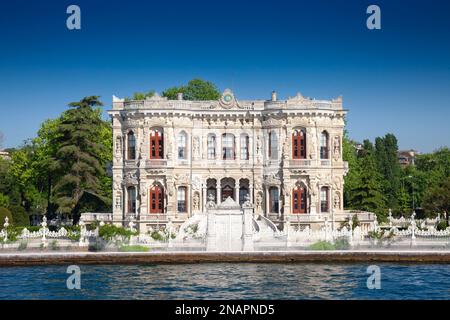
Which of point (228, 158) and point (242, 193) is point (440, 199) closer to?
point (242, 193)

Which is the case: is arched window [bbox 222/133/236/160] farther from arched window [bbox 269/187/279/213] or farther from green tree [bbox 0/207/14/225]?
green tree [bbox 0/207/14/225]

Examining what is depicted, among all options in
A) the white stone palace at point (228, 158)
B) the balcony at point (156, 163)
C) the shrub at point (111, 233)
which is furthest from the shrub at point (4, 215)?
the shrub at point (111, 233)

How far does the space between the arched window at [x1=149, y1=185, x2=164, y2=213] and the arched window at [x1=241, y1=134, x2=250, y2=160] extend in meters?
6.53

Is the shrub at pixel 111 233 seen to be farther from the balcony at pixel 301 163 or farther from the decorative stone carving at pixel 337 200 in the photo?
the decorative stone carving at pixel 337 200

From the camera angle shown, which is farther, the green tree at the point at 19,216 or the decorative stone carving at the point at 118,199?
the green tree at the point at 19,216

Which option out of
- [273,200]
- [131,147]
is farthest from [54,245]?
[273,200]

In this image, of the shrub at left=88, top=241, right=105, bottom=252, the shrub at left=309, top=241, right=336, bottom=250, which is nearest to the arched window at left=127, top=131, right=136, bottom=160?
the shrub at left=88, top=241, right=105, bottom=252

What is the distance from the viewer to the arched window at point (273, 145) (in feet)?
178

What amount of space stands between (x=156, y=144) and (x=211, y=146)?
4139mm

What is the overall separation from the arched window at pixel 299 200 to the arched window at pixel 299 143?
235 centimetres

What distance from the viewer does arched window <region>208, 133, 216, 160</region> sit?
55.3 m
